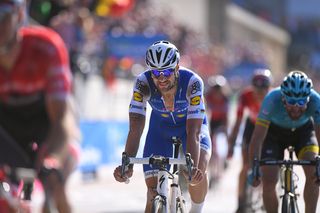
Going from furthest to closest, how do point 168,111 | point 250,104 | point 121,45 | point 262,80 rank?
point 121,45, point 250,104, point 262,80, point 168,111

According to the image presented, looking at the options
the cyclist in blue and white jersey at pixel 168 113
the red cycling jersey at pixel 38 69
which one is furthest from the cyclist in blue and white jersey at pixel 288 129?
the red cycling jersey at pixel 38 69

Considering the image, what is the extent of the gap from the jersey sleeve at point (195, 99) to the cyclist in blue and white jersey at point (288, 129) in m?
0.91

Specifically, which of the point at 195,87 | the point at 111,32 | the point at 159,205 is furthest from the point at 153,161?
the point at 111,32

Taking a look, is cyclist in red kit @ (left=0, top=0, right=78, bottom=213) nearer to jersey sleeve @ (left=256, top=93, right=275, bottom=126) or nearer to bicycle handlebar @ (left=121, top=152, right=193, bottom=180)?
bicycle handlebar @ (left=121, top=152, right=193, bottom=180)

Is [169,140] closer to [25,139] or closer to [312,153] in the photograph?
[312,153]

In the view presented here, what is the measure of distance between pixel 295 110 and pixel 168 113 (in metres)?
1.24

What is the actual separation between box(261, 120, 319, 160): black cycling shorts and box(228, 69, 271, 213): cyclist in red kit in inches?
96.7

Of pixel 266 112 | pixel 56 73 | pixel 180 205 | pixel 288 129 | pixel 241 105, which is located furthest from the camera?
pixel 241 105

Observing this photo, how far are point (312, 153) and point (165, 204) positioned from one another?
225cm

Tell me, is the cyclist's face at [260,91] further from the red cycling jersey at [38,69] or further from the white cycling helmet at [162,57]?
the red cycling jersey at [38,69]

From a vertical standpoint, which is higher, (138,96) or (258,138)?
(138,96)

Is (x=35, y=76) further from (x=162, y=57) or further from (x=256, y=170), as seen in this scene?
(x=256, y=170)

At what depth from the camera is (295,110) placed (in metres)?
8.33

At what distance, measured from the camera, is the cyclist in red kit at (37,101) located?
4.97 meters
